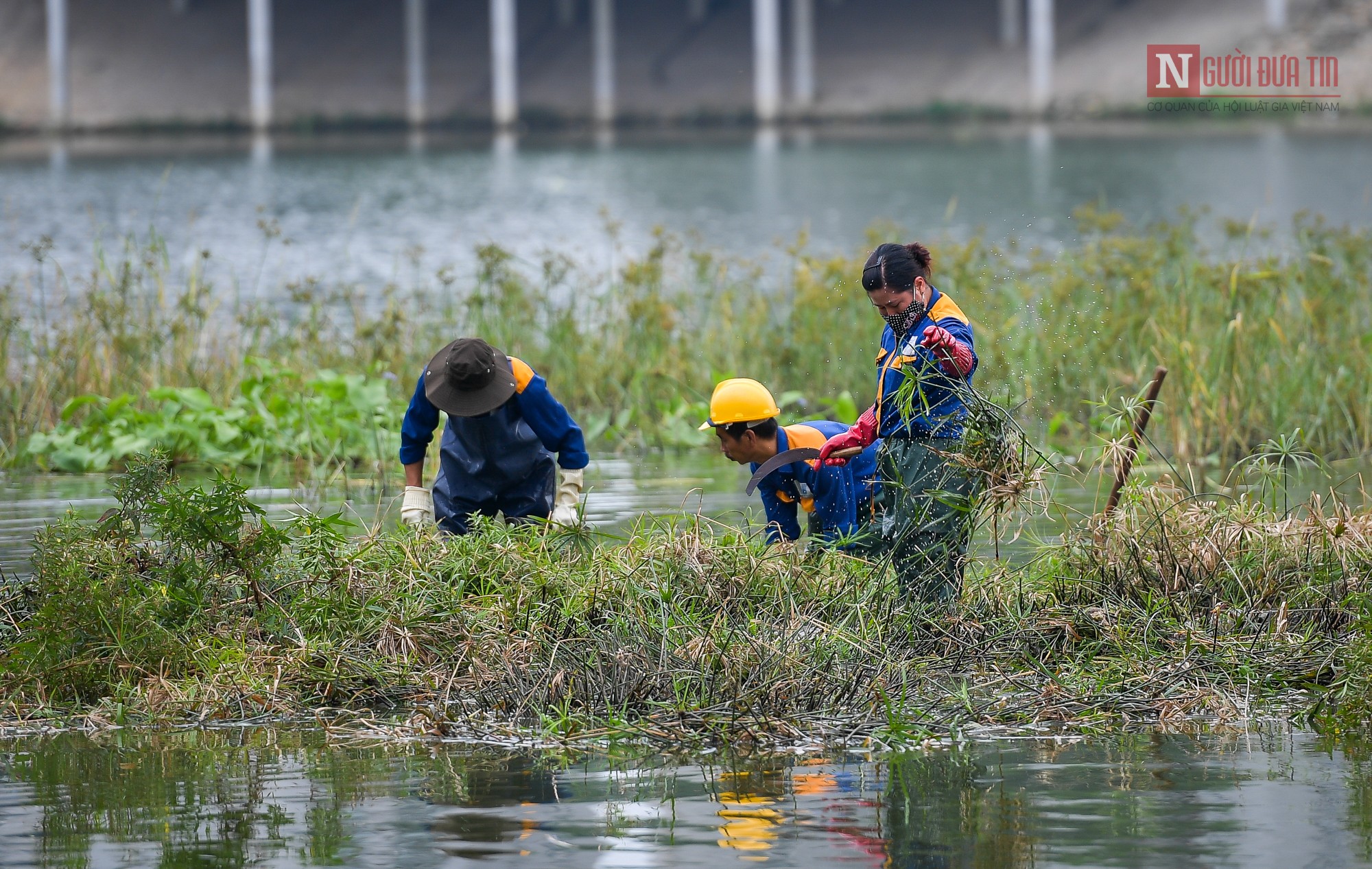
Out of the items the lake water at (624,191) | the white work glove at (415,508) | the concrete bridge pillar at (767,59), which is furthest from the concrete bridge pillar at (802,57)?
the white work glove at (415,508)

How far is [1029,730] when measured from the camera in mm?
5684

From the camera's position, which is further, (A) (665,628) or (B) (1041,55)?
(B) (1041,55)

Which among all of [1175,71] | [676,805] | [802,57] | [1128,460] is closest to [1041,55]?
[1175,71]

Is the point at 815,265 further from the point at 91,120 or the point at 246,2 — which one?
the point at 246,2

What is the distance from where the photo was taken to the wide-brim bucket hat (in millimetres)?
6852

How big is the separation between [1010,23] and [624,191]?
32.6 meters

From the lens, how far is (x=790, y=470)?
6.89m

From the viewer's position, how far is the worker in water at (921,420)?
6.31m

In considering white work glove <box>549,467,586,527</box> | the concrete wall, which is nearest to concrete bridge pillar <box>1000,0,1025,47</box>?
the concrete wall

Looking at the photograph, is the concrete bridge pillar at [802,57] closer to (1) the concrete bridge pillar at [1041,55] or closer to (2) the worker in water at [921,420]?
(1) the concrete bridge pillar at [1041,55]

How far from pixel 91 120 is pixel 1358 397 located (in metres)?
59.1

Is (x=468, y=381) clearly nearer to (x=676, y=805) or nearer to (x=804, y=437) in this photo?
(x=804, y=437)

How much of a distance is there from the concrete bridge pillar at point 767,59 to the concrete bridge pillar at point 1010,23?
10.5 meters

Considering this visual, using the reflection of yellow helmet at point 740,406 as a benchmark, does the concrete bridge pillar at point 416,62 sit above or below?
above
